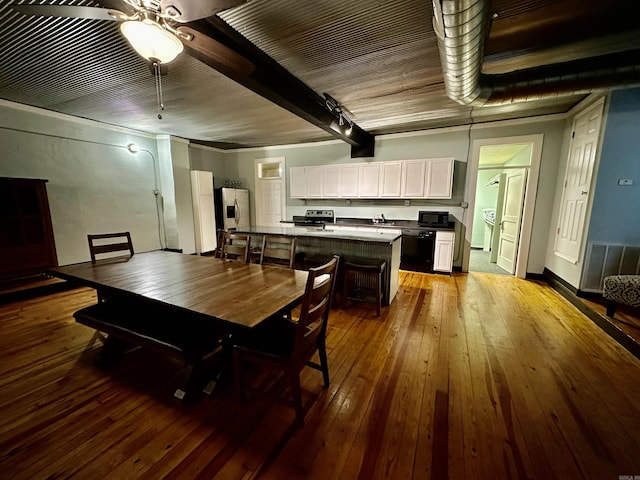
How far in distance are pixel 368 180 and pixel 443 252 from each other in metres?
1.99

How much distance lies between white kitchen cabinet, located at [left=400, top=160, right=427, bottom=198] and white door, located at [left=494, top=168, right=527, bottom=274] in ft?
5.24

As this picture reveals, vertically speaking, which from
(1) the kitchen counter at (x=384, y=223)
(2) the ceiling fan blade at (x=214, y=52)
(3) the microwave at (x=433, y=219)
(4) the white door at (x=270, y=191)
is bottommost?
(1) the kitchen counter at (x=384, y=223)

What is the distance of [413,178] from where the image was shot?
184 inches

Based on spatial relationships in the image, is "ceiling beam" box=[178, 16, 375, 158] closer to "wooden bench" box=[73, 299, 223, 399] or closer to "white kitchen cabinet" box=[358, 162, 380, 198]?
"white kitchen cabinet" box=[358, 162, 380, 198]

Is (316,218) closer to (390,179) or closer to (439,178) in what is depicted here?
(390,179)

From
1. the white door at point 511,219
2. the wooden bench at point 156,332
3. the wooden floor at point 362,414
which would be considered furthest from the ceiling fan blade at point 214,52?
the white door at point 511,219

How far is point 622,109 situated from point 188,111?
538 cm

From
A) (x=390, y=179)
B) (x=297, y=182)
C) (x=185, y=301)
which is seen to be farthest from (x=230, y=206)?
(x=185, y=301)

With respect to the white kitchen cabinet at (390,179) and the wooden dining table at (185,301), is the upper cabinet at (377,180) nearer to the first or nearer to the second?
the white kitchen cabinet at (390,179)

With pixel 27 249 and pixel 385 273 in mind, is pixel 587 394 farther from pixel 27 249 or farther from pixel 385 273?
pixel 27 249

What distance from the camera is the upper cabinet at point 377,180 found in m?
4.48

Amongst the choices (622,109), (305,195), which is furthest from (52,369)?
(622,109)

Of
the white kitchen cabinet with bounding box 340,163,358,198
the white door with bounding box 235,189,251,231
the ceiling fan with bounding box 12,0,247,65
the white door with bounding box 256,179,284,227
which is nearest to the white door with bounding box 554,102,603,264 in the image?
the white kitchen cabinet with bounding box 340,163,358,198

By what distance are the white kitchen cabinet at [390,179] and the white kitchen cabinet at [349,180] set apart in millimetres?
543
